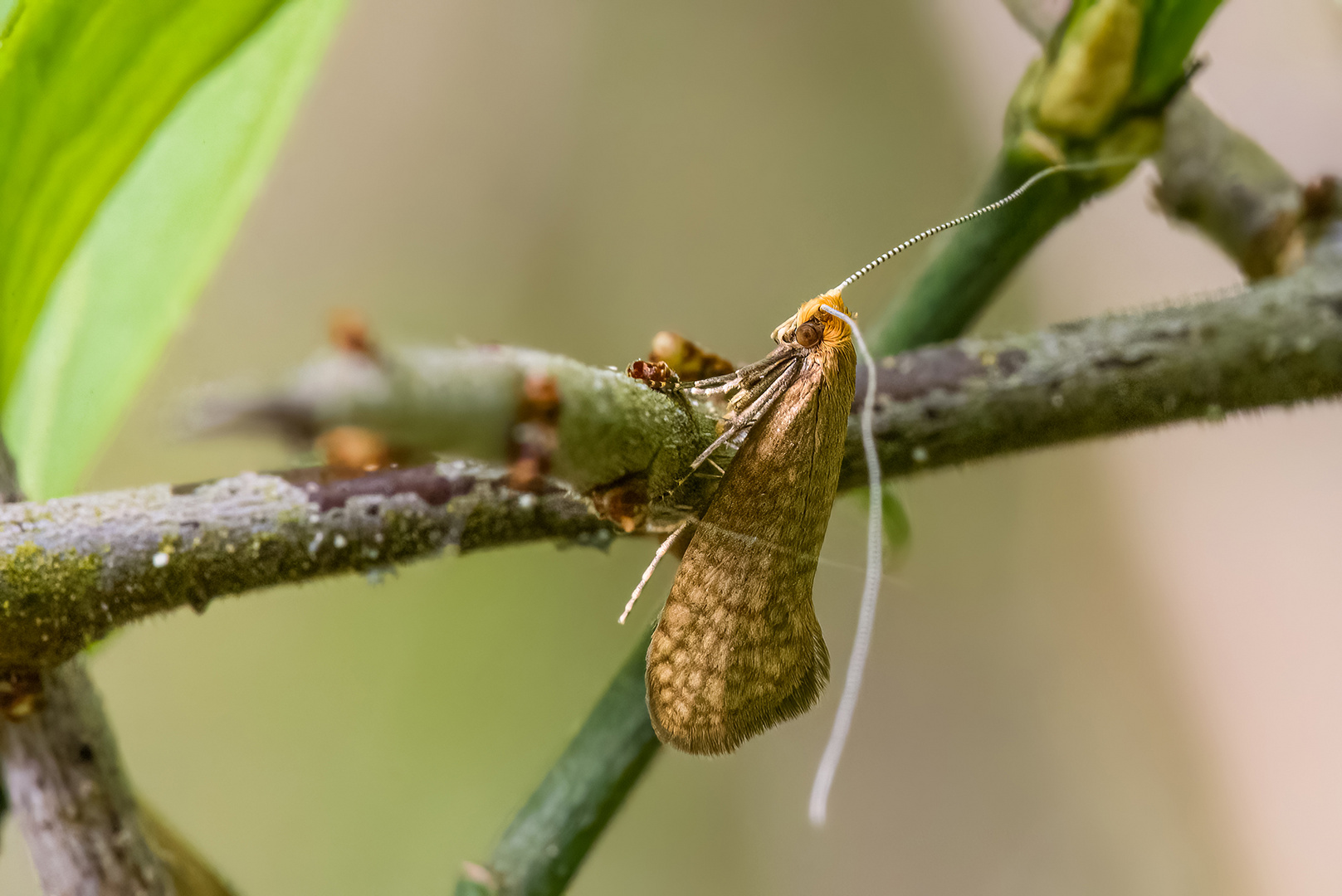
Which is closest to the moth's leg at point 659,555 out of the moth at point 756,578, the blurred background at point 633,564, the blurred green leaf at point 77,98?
the moth at point 756,578

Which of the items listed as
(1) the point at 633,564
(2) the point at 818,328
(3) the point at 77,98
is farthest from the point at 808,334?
(1) the point at 633,564

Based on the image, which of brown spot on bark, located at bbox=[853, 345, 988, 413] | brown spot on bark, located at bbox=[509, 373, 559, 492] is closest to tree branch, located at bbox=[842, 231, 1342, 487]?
brown spot on bark, located at bbox=[853, 345, 988, 413]

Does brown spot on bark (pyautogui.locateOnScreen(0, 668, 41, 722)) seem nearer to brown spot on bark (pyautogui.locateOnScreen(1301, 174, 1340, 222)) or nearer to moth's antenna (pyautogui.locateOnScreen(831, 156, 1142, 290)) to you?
moth's antenna (pyautogui.locateOnScreen(831, 156, 1142, 290))

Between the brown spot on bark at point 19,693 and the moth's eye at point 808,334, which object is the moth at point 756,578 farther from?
the brown spot on bark at point 19,693

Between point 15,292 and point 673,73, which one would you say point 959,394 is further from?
point 673,73

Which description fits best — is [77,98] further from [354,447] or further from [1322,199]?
[1322,199]

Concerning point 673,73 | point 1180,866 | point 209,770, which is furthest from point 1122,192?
point 209,770
